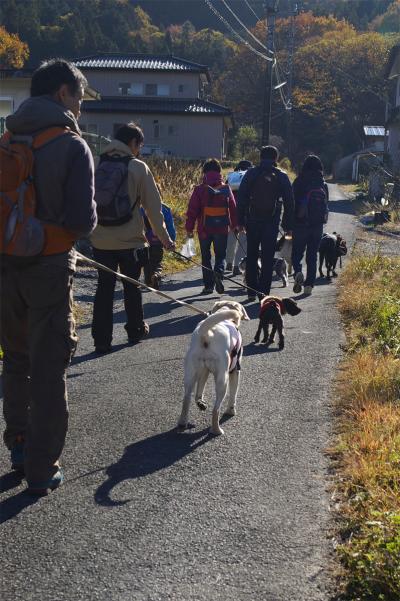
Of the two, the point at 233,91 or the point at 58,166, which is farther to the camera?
the point at 233,91

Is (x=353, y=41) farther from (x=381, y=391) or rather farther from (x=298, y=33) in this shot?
(x=381, y=391)

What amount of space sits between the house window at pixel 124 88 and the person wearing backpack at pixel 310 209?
123 feet

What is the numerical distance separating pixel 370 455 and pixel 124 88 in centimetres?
4497

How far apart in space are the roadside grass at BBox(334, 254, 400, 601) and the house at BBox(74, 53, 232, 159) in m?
34.8

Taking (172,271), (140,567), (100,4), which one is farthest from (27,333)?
(100,4)

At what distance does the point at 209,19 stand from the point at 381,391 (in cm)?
9171

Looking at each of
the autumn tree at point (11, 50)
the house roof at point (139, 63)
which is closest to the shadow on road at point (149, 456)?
the house roof at point (139, 63)

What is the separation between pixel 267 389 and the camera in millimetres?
6258

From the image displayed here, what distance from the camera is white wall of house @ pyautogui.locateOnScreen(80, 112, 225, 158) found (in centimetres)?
4384

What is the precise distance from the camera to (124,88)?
46906 millimetres

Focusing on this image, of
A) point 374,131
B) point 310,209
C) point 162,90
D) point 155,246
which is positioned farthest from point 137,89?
point 155,246

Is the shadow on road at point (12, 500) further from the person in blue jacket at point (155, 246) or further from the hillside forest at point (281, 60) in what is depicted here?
the hillside forest at point (281, 60)

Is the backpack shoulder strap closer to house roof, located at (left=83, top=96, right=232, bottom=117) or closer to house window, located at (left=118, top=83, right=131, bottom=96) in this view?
house roof, located at (left=83, top=96, right=232, bottom=117)

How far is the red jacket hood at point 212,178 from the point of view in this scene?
35.4 feet
